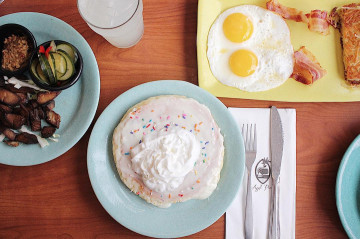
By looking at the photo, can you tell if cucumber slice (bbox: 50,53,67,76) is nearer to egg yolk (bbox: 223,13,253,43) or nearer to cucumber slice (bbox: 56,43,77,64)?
cucumber slice (bbox: 56,43,77,64)

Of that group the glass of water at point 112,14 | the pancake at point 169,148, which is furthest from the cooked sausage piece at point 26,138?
the glass of water at point 112,14

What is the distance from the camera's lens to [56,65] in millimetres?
1346

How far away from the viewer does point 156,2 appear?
1.55 m

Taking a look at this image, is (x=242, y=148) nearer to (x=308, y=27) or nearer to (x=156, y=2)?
(x=308, y=27)

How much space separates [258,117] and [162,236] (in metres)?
0.71

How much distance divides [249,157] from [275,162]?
128mm

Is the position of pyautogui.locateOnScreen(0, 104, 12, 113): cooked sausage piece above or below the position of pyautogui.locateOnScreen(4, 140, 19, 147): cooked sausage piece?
above

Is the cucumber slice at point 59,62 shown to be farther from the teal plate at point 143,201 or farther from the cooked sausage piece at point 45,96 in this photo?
the teal plate at point 143,201

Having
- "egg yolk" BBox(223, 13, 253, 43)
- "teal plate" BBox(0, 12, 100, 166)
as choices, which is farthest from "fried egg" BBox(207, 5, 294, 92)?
"teal plate" BBox(0, 12, 100, 166)

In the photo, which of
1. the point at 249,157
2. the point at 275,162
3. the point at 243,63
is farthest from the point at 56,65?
the point at 275,162

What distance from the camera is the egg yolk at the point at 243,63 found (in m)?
1.50

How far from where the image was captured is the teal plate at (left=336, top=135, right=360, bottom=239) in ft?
4.56

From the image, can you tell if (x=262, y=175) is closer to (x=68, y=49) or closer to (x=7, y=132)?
(x=68, y=49)

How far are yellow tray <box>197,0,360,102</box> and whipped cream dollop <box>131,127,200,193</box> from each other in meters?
0.31
